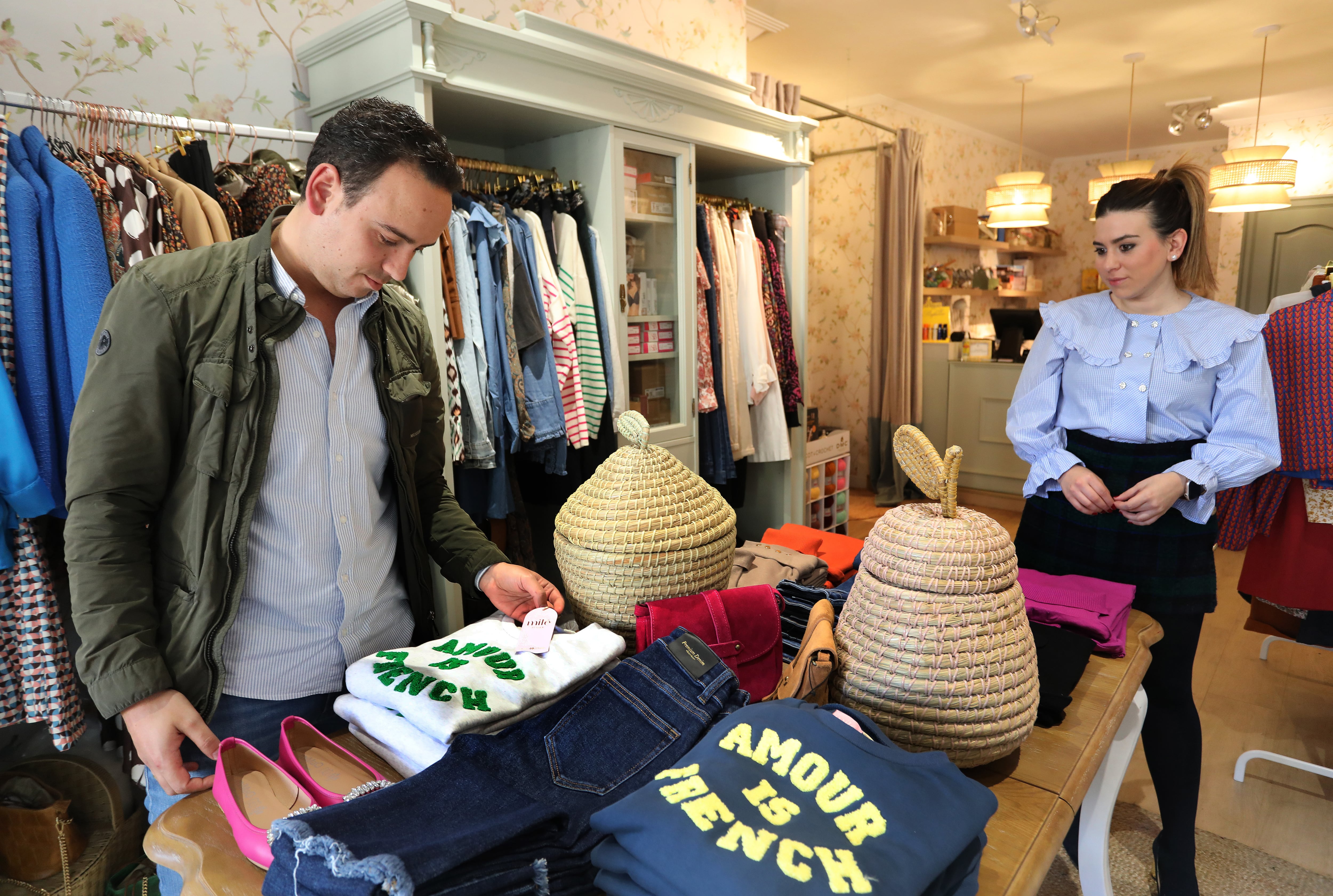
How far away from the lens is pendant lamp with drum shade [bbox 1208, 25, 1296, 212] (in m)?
4.26

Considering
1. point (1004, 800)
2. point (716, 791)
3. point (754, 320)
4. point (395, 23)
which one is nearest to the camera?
point (716, 791)

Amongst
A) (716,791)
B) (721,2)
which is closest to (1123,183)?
(716,791)

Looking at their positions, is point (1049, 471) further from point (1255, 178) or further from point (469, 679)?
point (1255, 178)

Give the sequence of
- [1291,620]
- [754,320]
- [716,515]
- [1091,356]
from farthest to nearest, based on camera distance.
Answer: [754,320] < [1291,620] < [1091,356] < [716,515]

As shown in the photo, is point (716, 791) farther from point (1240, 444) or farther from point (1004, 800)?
point (1240, 444)

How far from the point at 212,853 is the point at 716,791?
18.8 inches

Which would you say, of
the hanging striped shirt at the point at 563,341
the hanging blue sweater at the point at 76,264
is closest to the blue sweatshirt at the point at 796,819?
the hanging blue sweater at the point at 76,264

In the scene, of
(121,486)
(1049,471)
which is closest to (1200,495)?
(1049,471)

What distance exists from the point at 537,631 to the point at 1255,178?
5.01 m

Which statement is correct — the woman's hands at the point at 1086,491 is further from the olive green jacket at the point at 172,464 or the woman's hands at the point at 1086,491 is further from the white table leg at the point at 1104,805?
the olive green jacket at the point at 172,464

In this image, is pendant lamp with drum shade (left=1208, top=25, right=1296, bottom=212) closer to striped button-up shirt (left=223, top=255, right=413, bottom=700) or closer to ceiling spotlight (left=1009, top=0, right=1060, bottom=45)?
ceiling spotlight (left=1009, top=0, right=1060, bottom=45)

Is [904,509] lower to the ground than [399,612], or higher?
higher

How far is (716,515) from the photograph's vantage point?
1.07 meters

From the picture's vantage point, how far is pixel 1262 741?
2527 mm
